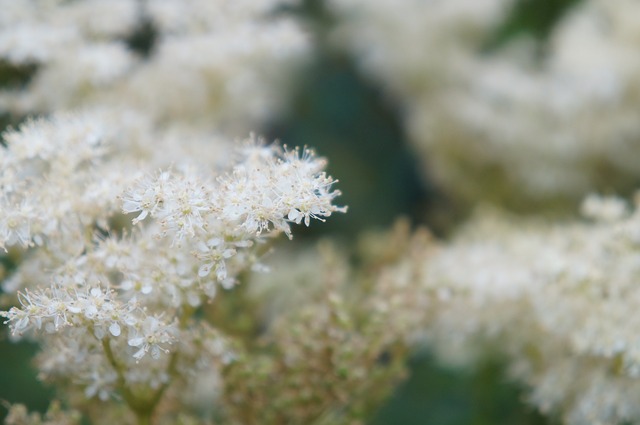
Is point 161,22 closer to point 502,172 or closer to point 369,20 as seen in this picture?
point 369,20

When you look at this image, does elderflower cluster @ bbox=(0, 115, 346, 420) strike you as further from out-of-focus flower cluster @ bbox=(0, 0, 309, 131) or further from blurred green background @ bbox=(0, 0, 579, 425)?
blurred green background @ bbox=(0, 0, 579, 425)

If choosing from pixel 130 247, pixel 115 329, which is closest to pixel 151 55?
pixel 130 247

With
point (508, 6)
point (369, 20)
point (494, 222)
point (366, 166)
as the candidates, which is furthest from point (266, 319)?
point (508, 6)

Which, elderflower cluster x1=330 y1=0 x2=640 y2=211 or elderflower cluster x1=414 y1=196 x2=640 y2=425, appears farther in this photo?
elderflower cluster x1=330 y1=0 x2=640 y2=211

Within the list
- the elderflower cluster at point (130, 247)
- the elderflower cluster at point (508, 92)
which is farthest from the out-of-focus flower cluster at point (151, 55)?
the elderflower cluster at point (508, 92)

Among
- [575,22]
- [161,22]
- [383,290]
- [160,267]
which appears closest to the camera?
[160,267]

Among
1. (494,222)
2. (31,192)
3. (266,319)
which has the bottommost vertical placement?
(31,192)

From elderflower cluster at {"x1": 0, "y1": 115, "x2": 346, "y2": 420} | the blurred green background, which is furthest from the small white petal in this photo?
the blurred green background
